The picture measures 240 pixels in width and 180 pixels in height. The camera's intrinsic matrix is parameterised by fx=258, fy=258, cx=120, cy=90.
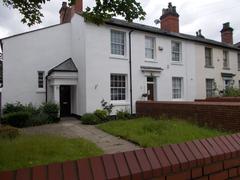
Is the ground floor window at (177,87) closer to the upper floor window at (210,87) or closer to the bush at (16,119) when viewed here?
the upper floor window at (210,87)

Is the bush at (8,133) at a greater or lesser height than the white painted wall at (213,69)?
lesser

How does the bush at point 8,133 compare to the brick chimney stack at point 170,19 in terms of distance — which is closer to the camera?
the bush at point 8,133

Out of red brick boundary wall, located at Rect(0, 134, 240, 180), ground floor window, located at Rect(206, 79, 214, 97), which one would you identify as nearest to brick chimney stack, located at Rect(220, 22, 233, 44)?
ground floor window, located at Rect(206, 79, 214, 97)

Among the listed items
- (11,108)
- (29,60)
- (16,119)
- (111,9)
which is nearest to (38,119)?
(16,119)

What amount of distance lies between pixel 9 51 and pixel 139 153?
59.6 feet

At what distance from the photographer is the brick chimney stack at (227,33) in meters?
31.6

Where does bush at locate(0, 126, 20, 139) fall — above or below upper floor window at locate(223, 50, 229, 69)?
below

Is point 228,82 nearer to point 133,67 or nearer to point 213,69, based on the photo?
point 213,69

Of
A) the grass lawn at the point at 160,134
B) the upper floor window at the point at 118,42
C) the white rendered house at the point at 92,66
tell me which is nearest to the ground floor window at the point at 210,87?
the white rendered house at the point at 92,66

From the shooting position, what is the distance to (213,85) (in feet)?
82.2

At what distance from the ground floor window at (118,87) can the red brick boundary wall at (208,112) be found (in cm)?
389

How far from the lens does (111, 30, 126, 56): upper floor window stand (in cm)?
1859

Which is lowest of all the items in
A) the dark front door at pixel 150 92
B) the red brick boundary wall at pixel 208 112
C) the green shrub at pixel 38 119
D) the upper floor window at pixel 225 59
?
the green shrub at pixel 38 119

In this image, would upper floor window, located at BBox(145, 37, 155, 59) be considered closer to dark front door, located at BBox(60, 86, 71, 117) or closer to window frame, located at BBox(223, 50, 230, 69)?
dark front door, located at BBox(60, 86, 71, 117)
